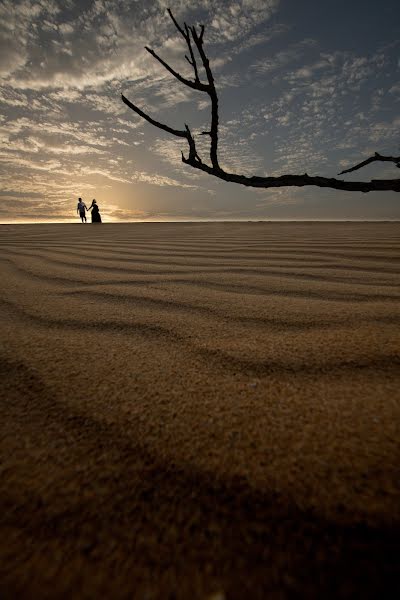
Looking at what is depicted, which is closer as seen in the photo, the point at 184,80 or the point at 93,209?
the point at 184,80

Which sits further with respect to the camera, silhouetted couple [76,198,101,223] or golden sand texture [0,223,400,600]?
silhouetted couple [76,198,101,223]

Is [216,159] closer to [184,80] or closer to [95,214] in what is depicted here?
[184,80]

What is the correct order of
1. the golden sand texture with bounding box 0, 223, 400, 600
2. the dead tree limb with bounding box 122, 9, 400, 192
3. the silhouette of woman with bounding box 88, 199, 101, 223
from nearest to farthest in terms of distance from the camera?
the golden sand texture with bounding box 0, 223, 400, 600, the dead tree limb with bounding box 122, 9, 400, 192, the silhouette of woman with bounding box 88, 199, 101, 223

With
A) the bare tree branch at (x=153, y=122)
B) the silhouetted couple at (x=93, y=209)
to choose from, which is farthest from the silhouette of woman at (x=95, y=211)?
the bare tree branch at (x=153, y=122)

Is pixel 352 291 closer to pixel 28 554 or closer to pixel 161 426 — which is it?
pixel 161 426

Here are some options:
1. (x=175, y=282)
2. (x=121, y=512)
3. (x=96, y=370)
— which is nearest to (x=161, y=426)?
(x=121, y=512)

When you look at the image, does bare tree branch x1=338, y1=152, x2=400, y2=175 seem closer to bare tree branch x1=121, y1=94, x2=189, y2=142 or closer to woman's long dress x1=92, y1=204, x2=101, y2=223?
bare tree branch x1=121, y1=94, x2=189, y2=142

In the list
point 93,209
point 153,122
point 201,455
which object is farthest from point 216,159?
point 93,209

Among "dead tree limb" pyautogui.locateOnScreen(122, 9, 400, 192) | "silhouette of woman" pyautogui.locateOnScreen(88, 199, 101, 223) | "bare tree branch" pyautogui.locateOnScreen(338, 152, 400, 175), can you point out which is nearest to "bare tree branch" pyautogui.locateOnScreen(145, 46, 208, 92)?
"dead tree limb" pyautogui.locateOnScreen(122, 9, 400, 192)

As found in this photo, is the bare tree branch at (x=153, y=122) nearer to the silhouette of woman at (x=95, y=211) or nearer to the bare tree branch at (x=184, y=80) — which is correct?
the bare tree branch at (x=184, y=80)

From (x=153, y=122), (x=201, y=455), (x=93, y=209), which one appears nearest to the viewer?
(x=201, y=455)

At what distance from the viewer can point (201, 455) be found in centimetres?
44

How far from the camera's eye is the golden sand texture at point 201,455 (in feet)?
0.98

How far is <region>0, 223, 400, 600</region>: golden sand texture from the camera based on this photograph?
0.30 metres
